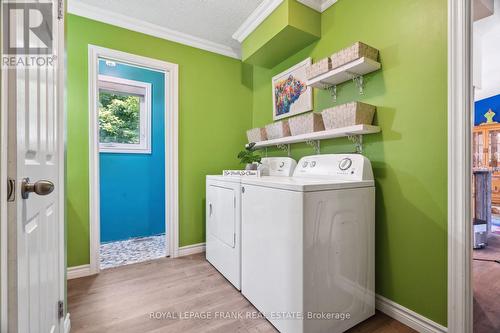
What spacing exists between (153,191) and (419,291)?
126 inches

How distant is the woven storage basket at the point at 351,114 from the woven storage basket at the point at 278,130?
1.82ft

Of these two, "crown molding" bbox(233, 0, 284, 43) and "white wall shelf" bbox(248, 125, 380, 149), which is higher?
"crown molding" bbox(233, 0, 284, 43)

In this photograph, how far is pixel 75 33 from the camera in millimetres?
2082

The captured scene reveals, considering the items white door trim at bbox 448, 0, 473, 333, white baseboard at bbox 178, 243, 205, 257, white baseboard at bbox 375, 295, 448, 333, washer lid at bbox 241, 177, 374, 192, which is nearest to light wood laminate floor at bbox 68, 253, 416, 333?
white baseboard at bbox 375, 295, 448, 333

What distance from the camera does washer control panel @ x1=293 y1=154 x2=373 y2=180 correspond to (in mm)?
1522

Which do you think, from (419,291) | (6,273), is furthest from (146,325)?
(419,291)

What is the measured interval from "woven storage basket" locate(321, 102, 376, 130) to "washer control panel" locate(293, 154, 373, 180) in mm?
228

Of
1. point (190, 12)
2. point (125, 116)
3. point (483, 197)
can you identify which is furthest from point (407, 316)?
point (125, 116)

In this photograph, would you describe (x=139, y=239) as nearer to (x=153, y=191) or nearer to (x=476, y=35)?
(x=153, y=191)

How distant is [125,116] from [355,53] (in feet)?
10.4

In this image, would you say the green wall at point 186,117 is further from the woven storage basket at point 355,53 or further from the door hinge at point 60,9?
the woven storage basket at point 355,53

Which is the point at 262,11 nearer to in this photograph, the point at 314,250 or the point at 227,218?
the point at 227,218

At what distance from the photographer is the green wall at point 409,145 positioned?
51.4 inches

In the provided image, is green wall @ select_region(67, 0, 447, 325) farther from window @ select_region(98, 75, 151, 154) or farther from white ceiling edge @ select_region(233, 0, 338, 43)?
window @ select_region(98, 75, 151, 154)
